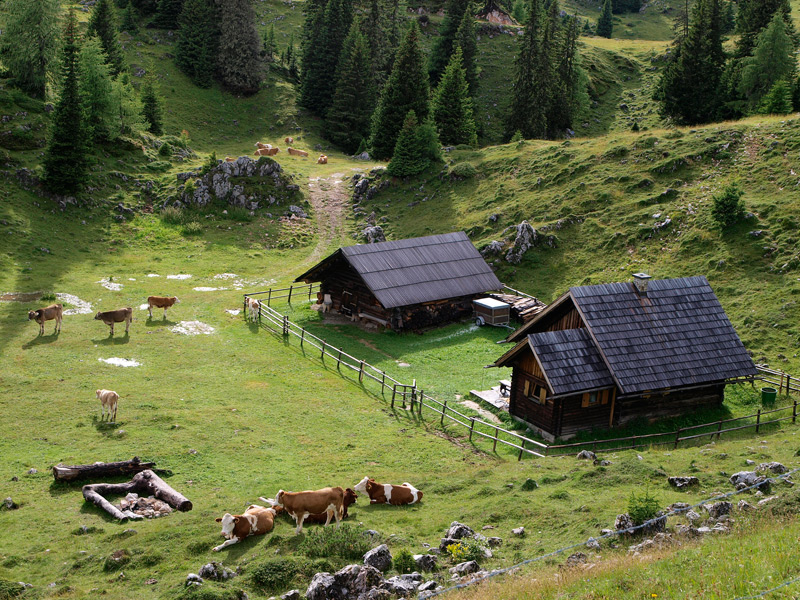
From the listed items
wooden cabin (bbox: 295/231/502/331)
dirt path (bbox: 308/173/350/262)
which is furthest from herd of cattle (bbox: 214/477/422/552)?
dirt path (bbox: 308/173/350/262)

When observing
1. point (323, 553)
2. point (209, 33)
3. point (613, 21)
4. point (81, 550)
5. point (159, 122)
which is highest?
point (613, 21)

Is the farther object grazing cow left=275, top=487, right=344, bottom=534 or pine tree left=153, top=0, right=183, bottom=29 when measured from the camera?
pine tree left=153, top=0, right=183, bottom=29

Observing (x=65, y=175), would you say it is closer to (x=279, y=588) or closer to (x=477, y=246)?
(x=477, y=246)

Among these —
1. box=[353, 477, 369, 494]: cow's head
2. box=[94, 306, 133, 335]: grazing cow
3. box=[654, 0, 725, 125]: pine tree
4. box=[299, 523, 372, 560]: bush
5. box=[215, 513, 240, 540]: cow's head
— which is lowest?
box=[94, 306, 133, 335]: grazing cow

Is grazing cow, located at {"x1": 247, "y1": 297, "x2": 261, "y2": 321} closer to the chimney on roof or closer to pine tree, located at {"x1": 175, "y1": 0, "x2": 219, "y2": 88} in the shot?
the chimney on roof

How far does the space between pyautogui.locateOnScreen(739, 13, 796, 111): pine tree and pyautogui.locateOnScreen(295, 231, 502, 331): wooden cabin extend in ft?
119

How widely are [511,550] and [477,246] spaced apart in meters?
33.8

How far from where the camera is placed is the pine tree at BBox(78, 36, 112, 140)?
189 feet

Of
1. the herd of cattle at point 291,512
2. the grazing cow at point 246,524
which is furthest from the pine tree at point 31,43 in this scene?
the grazing cow at point 246,524

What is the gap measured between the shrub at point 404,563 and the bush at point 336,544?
3.15ft

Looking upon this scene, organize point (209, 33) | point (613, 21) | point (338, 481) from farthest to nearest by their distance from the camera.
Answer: point (613, 21) → point (209, 33) → point (338, 481)

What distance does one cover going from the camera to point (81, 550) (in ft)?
54.0

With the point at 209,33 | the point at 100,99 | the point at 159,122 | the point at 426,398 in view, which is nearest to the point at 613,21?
the point at 209,33

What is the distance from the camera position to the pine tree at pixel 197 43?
276 feet
